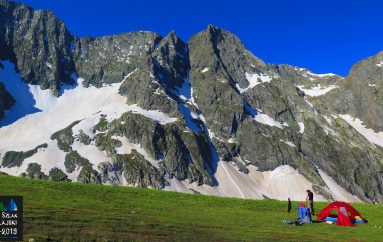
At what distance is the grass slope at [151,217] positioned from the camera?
25609mm

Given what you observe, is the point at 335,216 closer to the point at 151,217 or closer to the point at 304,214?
the point at 304,214

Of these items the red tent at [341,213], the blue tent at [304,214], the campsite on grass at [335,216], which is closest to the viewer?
the blue tent at [304,214]

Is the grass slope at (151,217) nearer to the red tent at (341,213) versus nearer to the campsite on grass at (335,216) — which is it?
the campsite on grass at (335,216)

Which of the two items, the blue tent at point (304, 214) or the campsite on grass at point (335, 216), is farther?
the campsite on grass at point (335, 216)

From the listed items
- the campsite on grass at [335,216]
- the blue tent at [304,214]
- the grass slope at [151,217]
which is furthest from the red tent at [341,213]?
the blue tent at [304,214]

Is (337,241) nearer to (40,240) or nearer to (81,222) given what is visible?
(81,222)

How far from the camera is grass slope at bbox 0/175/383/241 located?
25609mm

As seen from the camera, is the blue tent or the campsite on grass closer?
the blue tent

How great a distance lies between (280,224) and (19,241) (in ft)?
77.5

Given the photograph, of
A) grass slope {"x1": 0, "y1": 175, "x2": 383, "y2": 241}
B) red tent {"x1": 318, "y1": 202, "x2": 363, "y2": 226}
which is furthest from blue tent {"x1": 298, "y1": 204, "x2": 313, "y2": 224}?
red tent {"x1": 318, "y1": 202, "x2": 363, "y2": 226}

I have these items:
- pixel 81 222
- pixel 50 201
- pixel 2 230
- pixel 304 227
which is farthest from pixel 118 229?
pixel 304 227

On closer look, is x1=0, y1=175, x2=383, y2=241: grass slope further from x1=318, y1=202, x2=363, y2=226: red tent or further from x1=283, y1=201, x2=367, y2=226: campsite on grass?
x1=318, y1=202, x2=363, y2=226: red tent

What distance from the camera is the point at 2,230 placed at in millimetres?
20297

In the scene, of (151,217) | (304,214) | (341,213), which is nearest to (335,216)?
(341,213)
